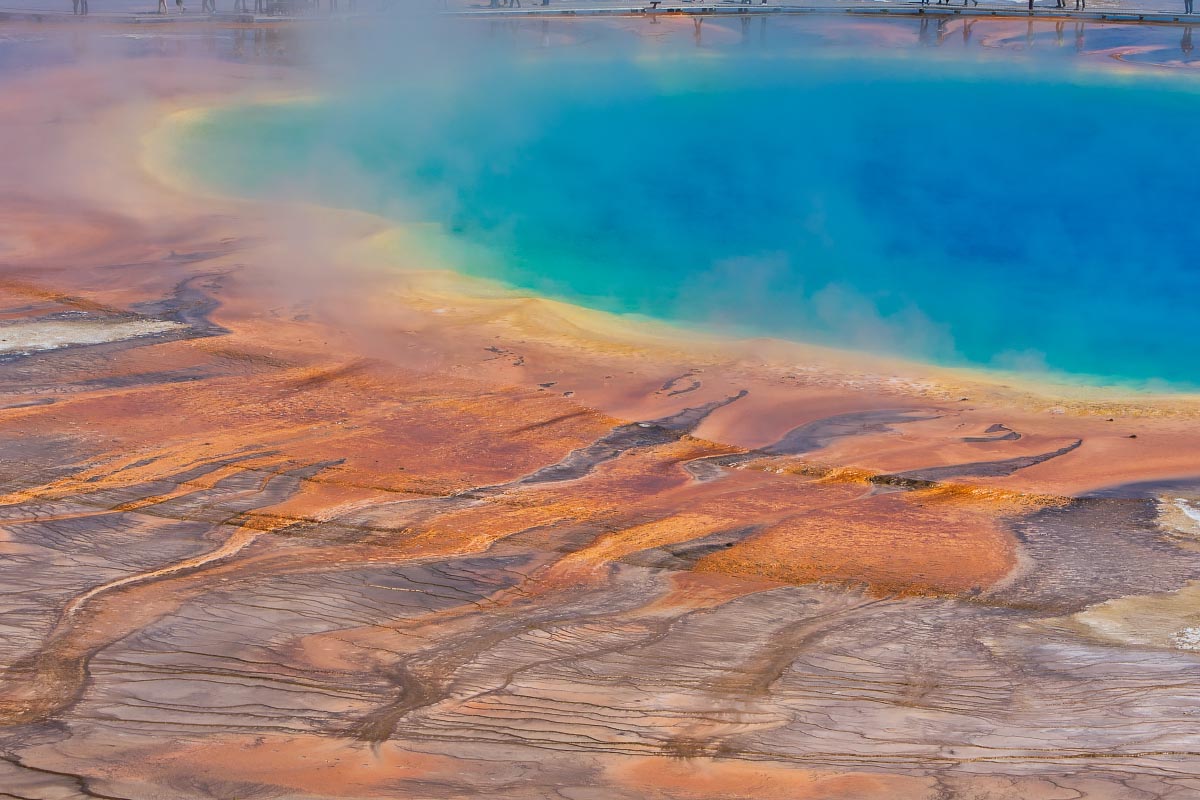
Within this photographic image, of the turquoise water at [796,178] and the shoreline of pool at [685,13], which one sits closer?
the turquoise water at [796,178]

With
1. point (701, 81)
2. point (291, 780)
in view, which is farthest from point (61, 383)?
point (701, 81)

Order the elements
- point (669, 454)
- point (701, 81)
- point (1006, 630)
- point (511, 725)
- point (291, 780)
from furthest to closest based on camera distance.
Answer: point (701, 81) → point (669, 454) → point (1006, 630) → point (511, 725) → point (291, 780)

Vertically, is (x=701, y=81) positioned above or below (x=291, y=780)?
above

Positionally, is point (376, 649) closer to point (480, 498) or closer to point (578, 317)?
point (480, 498)

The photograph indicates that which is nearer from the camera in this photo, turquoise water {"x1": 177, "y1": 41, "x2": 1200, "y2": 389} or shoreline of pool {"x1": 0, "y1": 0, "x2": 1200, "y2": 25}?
turquoise water {"x1": 177, "y1": 41, "x2": 1200, "y2": 389}

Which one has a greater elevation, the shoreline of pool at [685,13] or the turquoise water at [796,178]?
the shoreline of pool at [685,13]

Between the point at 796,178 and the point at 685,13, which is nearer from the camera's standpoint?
the point at 796,178

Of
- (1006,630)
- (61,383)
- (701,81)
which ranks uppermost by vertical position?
(701,81)

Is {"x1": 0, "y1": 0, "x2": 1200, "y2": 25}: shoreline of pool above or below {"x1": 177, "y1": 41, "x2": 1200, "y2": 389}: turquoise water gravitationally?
above
